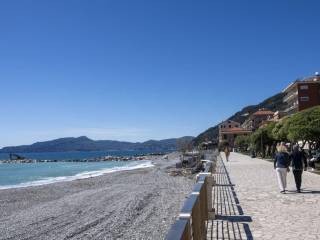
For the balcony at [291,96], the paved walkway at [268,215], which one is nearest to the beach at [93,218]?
the paved walkway at [268,215]

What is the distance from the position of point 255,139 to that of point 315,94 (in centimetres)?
2321

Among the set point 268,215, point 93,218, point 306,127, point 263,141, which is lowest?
point 93,218

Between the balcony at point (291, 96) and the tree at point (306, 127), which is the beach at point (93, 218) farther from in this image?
the balcony at point (291, 96)

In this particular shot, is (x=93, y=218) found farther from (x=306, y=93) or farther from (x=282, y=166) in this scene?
(x=306, y=93)

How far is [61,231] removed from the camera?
1614 centimetres

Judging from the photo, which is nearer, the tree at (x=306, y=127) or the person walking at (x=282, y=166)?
the person walking at (x=282, y=166)

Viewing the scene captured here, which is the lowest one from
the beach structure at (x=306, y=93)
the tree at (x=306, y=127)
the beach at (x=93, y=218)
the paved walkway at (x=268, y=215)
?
the beach at (x=93, y=218)

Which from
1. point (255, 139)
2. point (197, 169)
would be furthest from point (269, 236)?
point (255, 139)

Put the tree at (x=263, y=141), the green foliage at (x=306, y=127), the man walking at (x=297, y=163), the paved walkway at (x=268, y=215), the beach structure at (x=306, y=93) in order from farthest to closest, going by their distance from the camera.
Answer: the beach structure at (x=306, y=93) < the tree at (x=263, y=141) < the green foliage at (x=306, y=127) < the man walking at (x=297, y=163) < the paved walkway at (x=268, y=215)

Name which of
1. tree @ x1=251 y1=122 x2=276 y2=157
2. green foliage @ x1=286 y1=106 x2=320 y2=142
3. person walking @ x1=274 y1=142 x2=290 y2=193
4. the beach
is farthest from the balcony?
person walking @ x1=274 y1=142 x2=290 y2=193

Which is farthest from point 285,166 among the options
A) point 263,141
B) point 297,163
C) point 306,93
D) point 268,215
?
point 306,93

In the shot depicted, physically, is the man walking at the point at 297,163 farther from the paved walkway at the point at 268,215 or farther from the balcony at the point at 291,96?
the balcony at the point at 291,96

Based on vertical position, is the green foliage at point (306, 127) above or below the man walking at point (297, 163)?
above

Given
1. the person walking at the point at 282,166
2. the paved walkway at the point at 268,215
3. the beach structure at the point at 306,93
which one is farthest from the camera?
the beach structure at the point at 306,93
